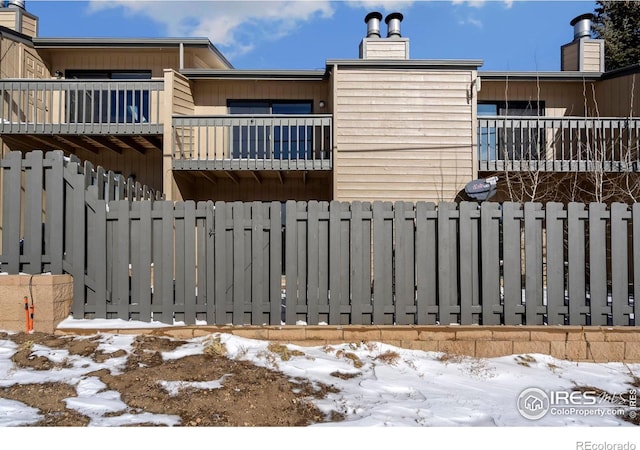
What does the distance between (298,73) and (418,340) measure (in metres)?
9.12

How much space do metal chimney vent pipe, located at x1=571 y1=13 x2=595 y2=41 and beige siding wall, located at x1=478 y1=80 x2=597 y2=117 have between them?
178cm

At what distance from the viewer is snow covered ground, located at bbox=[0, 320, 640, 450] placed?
2768mm

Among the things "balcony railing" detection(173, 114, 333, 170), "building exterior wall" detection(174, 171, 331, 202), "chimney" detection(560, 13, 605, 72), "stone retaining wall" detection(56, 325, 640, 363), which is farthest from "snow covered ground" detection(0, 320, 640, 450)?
"chimney" detection(560, 13, 605, 72)

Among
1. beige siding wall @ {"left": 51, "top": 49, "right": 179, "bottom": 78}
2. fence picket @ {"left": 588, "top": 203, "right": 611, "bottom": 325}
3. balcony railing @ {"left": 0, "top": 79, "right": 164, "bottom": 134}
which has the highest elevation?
beige siding wall @ {"left": 51, "top": 49, "right": 179, "bottom": 78}

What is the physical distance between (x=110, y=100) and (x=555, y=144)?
11206 millimetres

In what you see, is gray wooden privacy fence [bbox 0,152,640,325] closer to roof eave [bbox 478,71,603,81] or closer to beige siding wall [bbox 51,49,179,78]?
roof eave [bbox 478,71,603,81]

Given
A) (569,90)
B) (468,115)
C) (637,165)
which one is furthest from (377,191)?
(569,90)

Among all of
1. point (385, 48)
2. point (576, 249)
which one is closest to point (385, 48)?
point (385, 48)

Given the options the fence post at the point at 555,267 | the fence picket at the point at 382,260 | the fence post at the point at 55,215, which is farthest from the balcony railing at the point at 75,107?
the fence post at the point at 555,267

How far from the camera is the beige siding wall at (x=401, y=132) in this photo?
10000 mm

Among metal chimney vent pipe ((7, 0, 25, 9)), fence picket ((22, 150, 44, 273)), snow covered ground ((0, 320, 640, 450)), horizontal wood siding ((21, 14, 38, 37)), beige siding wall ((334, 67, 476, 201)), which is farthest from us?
horizontal wood siding ((21, 14, 38, 37))

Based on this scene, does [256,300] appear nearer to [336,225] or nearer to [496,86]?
[336,225]
